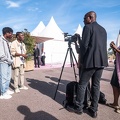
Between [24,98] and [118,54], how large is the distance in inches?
108

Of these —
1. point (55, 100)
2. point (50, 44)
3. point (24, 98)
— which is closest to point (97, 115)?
point (55, 100)

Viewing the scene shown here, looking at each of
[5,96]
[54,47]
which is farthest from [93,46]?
[54,47]

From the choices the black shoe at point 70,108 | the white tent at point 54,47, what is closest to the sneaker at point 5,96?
the black shoe at point 70,108

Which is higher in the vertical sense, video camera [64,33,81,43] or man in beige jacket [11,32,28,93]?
video camera [64,33,81,43]

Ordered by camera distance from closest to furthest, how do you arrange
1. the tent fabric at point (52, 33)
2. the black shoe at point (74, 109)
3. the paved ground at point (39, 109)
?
1. the paved ground at point (39, 109)
2. the black shoe at point (74, 109)
3. the tent fabric at point (52, 33)

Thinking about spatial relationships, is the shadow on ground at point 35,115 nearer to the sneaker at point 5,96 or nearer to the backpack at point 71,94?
the backpack at point 71,94

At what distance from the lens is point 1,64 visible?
512 centimetres

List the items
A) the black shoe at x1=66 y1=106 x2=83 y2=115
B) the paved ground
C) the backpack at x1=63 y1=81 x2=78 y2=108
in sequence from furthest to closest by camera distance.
→ the backpack at x1=63 y1=81 x2=78 y2=108
the black shoe at x1=66 y1=106 x2=83 y2=115
the paved ground

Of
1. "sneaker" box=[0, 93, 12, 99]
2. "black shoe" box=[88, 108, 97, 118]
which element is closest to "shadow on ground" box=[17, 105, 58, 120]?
"black shoe" box=[88, 108, 97, 118]

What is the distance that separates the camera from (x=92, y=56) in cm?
373

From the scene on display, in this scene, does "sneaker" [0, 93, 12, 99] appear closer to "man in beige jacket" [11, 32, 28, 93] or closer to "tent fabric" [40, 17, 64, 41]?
"man in beige jacket" [11, 32, 28, 93]

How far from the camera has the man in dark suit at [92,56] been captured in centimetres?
372

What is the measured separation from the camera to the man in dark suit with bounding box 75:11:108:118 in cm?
372

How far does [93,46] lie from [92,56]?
0.65ft
